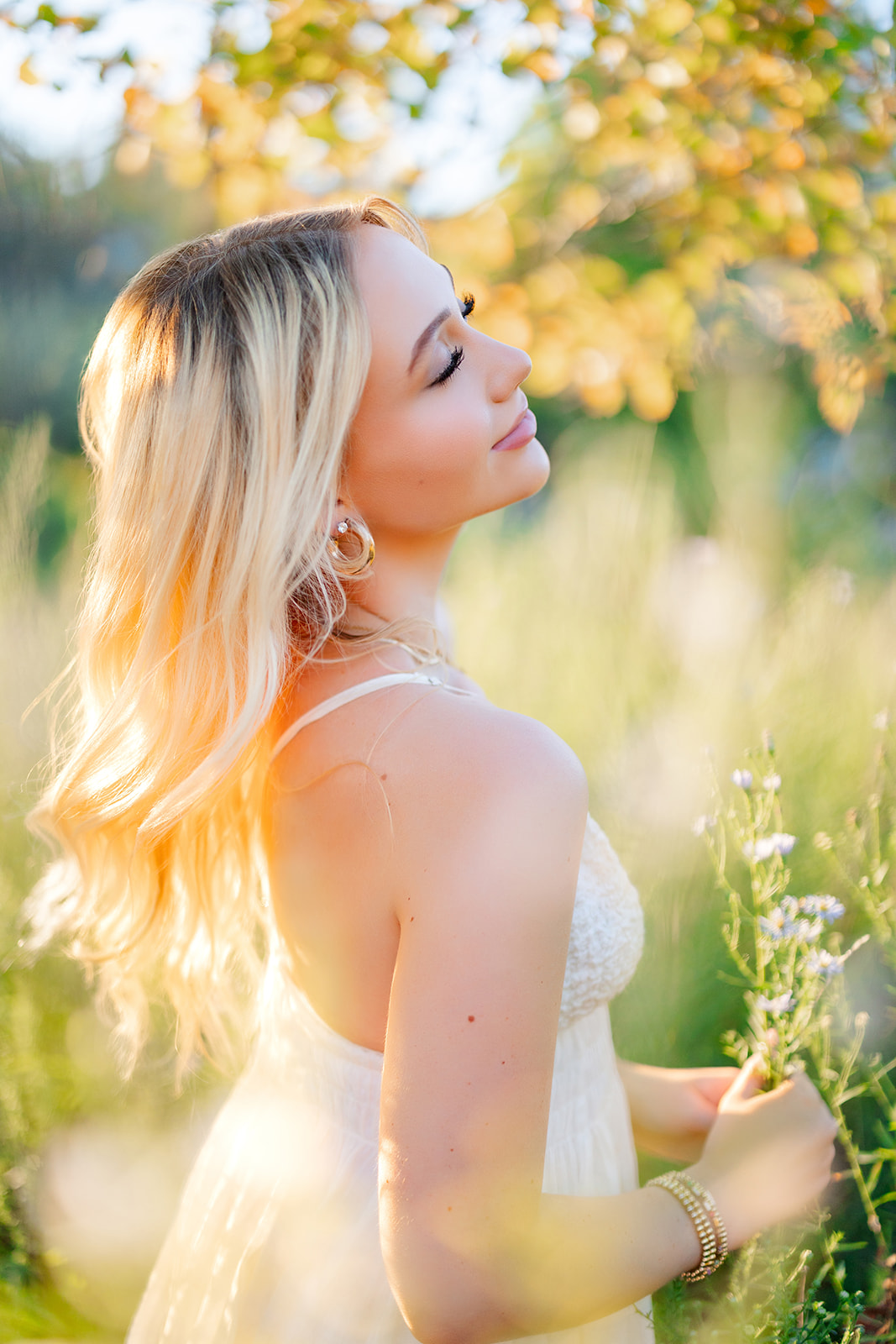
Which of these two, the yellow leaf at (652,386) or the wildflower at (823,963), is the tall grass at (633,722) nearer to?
the wildflower at (823,963)

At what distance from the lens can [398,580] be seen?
1.33m

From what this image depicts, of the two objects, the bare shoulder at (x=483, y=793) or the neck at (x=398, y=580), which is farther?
the neck at (x=398, y=580)

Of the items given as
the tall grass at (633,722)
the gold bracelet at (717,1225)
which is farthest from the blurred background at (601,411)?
the gold bracelet at (717,1225)

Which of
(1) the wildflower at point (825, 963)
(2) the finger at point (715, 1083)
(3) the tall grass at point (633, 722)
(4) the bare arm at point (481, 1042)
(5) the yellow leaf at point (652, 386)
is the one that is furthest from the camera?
(5) the yellow leaf at point (652, 386)

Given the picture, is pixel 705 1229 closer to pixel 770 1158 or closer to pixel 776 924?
pixel 770 1158

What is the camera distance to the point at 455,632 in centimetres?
249

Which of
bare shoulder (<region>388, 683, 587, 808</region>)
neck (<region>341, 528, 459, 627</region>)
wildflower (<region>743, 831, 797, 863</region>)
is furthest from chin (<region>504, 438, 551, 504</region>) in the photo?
wildflower (<region>743, 831, 797, 863</region>)

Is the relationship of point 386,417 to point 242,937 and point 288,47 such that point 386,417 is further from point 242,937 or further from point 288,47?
point 288,47

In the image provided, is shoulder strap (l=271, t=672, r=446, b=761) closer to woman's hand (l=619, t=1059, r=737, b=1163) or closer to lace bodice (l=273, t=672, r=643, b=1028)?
lace bodice (l=273, t=672, r=643, b=1028)

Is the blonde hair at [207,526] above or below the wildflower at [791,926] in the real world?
above

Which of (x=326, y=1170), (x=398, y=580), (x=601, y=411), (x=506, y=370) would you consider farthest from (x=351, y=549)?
(x=601, y=411)

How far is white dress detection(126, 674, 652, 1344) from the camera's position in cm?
121

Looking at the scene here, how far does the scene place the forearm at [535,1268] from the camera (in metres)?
0.92

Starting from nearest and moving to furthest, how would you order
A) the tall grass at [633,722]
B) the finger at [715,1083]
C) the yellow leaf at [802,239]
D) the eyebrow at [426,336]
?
the eyebrow at [426,336] < the finger at [715,1083] < the tall grass at [633,722] < the yellow leaf at [802,239]
